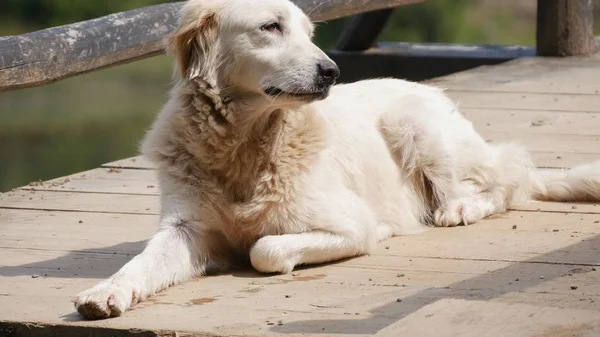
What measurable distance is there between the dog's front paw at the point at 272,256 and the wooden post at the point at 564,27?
172 inches

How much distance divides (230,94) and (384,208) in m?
0.79

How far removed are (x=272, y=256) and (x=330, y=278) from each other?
19 centimetres

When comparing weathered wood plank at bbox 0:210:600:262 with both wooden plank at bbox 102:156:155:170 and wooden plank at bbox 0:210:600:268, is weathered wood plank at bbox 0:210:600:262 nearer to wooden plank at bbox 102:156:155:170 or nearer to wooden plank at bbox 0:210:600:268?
wooden plank at bbox 0:210:600:268

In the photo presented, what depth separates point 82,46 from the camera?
15.9 feet

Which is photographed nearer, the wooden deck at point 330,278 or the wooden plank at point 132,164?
the wooden deck at point 330,278

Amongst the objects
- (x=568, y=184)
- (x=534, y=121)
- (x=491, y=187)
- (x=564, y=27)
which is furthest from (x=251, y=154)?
(x=564, y=27)

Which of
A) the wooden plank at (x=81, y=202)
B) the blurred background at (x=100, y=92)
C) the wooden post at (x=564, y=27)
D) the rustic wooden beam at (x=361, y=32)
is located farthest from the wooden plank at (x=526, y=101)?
the blurred background at (x=100, y=92)

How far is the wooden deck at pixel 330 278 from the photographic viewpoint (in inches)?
117

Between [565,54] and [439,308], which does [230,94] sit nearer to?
[439,308]

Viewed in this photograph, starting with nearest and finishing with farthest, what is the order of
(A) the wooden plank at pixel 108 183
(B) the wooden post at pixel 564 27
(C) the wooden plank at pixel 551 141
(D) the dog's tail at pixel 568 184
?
(D) the dog's tail at pixel 568 184 → (A) the wooden plank at pixel 108 183 → (C) the wooden plank at pixel 551 141 → (B) the wooden post at pixel 564 27

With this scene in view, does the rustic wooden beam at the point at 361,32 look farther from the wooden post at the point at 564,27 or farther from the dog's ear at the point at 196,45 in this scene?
the dog's ear at the point at 196,45

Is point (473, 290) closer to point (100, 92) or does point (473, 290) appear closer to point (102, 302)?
point (102, 302)

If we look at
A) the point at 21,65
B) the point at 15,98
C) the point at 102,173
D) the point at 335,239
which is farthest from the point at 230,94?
the point at 15,98

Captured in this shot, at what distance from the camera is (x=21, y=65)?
176 inches
